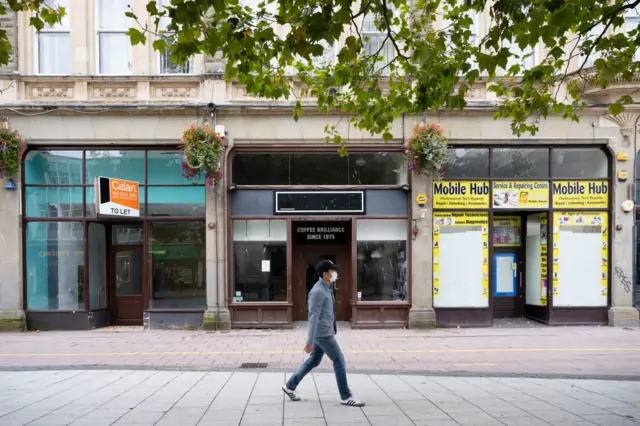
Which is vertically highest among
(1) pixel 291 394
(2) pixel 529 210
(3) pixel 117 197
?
(3) pixel 117 197

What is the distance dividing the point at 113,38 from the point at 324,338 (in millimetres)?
10734

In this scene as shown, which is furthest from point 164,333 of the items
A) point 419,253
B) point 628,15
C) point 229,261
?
point 628,15

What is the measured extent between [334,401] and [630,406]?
362 centimetres

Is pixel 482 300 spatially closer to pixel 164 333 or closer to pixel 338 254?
pixel 338 254

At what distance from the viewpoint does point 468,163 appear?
12773mm

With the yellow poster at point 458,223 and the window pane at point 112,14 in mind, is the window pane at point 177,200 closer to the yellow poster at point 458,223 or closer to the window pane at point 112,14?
the window pane at point 112,14

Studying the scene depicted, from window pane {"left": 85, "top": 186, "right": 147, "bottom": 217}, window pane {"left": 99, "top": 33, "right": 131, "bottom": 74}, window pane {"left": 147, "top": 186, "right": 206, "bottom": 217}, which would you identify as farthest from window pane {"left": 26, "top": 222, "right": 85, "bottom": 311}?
window pane {"left": 99, "top": 33, "right": 131, "bottom": 74}

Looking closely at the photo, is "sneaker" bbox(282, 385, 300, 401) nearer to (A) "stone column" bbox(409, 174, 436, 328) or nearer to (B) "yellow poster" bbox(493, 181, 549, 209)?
(A) "stone column" bbox(409, 174, 436, 328)

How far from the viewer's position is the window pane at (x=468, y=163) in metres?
12.7

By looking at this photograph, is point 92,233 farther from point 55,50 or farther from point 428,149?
point 428,149

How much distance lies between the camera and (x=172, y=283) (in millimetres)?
12609

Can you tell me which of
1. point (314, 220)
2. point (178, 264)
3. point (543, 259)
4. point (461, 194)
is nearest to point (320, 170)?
point (314, 220)

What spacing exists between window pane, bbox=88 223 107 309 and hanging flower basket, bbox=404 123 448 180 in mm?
8363

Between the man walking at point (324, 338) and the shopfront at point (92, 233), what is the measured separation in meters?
7.03
